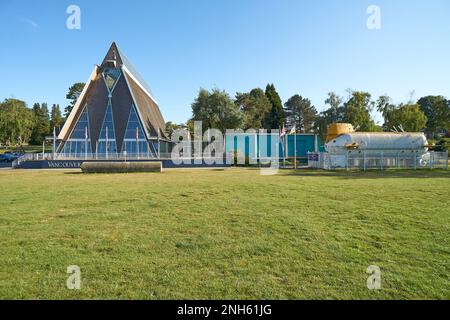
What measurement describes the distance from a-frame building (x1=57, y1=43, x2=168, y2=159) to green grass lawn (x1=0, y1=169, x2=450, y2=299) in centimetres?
3460

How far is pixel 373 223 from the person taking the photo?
6.97m

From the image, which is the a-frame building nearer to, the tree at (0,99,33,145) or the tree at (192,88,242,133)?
the tree at (192,88,242,133)

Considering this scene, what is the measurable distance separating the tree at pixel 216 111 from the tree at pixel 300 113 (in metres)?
45.7

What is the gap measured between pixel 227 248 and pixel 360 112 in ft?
170

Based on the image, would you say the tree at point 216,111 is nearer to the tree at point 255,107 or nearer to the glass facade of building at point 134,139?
the glass facade of building at point 134,139

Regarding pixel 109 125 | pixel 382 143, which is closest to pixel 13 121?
pixel 109 125

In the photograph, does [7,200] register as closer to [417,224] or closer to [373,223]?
[373,223]

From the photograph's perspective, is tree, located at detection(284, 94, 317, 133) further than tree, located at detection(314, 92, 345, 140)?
Yes

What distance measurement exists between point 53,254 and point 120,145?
42217 mm

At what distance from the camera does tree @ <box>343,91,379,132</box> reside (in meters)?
49.5

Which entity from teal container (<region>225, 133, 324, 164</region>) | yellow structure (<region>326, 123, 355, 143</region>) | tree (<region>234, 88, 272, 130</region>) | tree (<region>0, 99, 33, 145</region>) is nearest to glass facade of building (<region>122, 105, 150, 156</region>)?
teal container (<region>225, 133, 324, 164</region>)

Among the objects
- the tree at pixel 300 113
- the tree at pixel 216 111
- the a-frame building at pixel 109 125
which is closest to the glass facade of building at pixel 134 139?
the a-frame building at pixel 109 125

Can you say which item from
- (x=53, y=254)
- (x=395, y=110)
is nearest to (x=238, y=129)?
(x=395, y=110)

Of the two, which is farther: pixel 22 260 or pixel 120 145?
pixel 120 145
